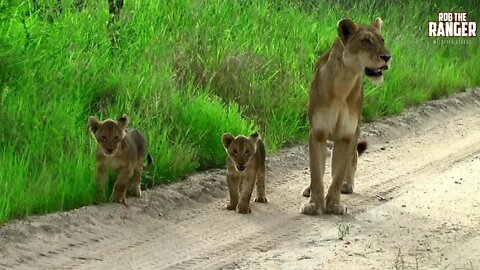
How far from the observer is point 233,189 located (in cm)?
857

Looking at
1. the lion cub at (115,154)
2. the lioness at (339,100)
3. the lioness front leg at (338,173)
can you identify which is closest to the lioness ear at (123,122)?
the lion cub at (115,154)

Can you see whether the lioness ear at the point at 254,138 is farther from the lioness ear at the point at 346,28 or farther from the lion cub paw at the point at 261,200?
the lioness ear at the point at 346,28

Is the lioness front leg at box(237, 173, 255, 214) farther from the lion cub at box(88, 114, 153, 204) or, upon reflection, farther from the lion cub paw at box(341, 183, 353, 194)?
the lion cub paw at box(341, 183, 353, 194)

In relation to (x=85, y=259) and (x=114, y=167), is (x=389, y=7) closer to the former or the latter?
(x=114, y=167)

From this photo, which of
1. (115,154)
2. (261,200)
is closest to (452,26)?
(261,200)

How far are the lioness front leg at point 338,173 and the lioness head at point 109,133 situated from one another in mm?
1581

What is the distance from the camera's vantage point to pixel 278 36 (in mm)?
13297

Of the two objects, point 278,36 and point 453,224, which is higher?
point 278,36

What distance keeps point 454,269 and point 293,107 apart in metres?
4.69

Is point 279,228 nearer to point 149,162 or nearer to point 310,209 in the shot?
point 310,209

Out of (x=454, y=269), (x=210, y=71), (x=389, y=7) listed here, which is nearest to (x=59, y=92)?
(x=210, y=71)

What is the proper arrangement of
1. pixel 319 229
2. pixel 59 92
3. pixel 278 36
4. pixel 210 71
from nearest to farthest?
pixel 319 229 → pixel 59 92 → pixel 210 71 → pixel 278 36

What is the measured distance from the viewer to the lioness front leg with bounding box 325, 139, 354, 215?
340 inches

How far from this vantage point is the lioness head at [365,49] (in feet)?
28.2
